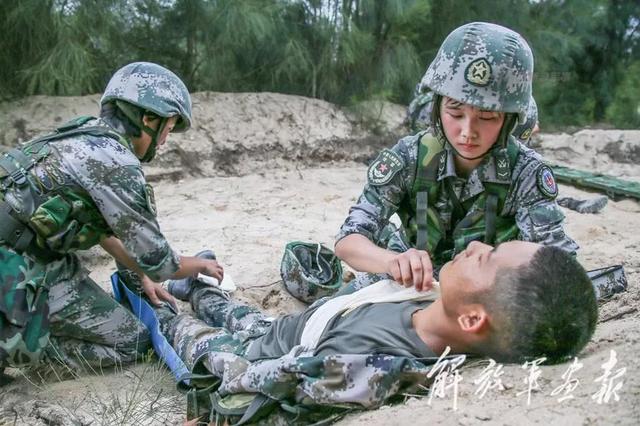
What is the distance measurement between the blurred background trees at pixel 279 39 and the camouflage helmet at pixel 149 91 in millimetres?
3313

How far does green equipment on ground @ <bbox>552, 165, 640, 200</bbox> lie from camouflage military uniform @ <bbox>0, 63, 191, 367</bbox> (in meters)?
4.75

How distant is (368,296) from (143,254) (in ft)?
3.31

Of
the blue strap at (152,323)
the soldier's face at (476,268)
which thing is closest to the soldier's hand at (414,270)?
the soldier's face at (476,268)

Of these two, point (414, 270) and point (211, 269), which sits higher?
point (414, 270)

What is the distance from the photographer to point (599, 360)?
6.17 ft

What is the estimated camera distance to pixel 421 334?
2.11 m

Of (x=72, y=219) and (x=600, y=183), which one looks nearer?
(x=72, y=219)

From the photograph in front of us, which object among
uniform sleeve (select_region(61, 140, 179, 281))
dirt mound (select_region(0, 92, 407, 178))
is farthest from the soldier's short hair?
dirt mound (select_region(0, 92, 407, 178))

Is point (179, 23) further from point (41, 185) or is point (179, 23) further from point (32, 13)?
point (41, 185)

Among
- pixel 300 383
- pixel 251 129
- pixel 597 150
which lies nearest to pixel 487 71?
pixel 300 383

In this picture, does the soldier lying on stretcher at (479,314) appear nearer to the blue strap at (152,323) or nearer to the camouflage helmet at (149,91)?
the blue strap at (152,323)

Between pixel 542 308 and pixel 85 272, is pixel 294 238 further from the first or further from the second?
pixel 542 308

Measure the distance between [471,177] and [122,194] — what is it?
1.38m

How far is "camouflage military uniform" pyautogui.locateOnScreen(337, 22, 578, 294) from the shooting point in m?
2.59
